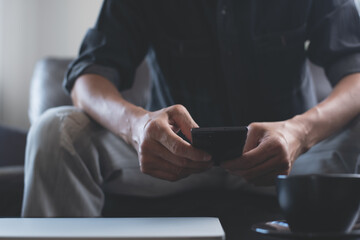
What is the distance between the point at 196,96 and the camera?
94cm

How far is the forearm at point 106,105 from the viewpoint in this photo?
0.70 metres

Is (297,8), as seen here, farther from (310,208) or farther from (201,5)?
(310,208)

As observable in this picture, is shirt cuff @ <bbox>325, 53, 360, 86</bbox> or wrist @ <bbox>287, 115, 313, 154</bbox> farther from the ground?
shirt cuff @ <bbox>325, 53, 360, 86</bbox>

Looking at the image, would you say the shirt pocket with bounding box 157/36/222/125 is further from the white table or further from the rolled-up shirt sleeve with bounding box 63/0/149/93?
the white table

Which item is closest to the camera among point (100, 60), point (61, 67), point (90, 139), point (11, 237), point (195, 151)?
point (11, 237)

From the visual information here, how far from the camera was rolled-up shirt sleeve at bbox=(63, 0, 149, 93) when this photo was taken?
0.89 m

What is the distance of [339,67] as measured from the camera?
2.91ft

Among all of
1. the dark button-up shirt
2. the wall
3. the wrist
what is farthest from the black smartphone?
the wall

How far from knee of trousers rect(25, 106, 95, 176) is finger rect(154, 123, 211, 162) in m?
0.20

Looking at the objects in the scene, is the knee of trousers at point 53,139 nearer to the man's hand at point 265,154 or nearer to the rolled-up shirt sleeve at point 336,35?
the man's hand at point 265,154

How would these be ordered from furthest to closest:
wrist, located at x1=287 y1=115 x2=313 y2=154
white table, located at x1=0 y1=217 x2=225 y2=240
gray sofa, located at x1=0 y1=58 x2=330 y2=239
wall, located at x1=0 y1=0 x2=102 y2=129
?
wall, located at x1=0 y1=0 x2=102 y2=129 < wrist, located at x1=287 y1=115 x2=313 y2=154 < gray sofa, located at x1=0 y1=58 x2=330 y2=239 < white table, located at x1=0 y1=217 x2=225 y2=240

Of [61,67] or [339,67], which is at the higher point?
[339,67]

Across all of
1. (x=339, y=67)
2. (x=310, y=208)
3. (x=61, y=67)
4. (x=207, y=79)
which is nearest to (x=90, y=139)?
(x=207, y=79)

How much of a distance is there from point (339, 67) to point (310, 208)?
584mm
